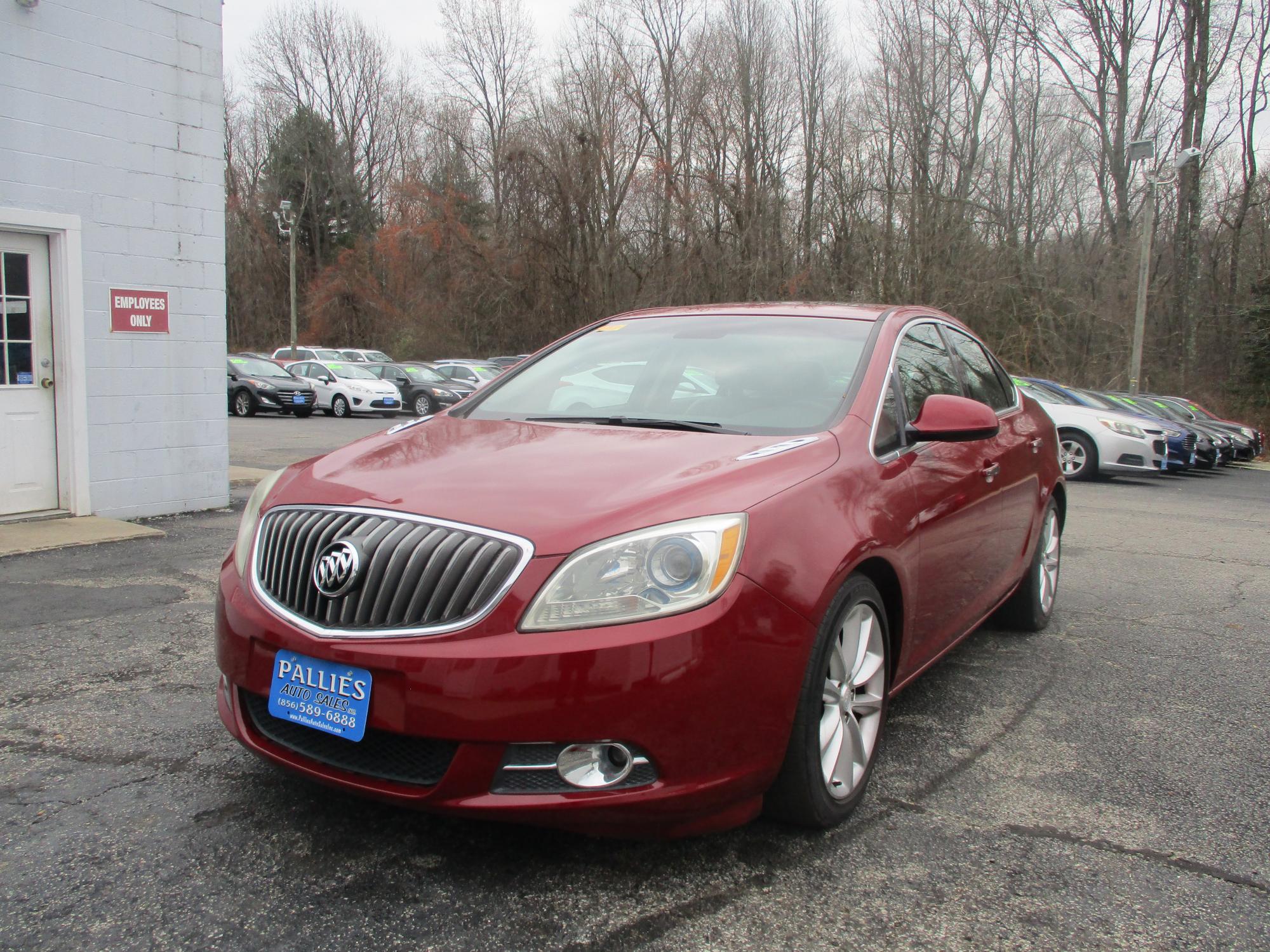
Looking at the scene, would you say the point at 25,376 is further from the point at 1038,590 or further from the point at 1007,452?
the point at 1038,590

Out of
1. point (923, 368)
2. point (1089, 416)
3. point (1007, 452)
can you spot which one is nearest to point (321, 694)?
point (923, 368)

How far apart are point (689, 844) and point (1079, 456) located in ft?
42.9

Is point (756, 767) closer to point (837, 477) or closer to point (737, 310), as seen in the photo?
point (837, 477)

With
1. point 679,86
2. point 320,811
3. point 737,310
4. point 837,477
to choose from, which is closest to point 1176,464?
point 737,310

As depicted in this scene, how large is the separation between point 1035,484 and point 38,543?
20.2 feet

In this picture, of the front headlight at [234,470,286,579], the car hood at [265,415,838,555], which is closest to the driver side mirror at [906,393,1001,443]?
the car hood at [265,415,838,555]

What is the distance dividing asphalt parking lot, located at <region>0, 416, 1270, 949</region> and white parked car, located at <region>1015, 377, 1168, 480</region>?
1018 cm

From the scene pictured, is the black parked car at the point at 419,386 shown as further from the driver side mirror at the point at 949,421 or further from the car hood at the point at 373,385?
the driver side mirror at the point at 949,421

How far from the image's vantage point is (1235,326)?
2738cm

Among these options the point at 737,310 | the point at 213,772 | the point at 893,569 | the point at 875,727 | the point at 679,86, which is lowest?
the point at 213,772

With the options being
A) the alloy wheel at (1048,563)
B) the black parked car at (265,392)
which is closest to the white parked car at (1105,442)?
the alloy wheel at (1048,563)

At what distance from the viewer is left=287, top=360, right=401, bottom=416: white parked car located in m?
25.4

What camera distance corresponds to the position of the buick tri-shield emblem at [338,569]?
2.48 meters

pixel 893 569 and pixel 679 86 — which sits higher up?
pixel 679 86
